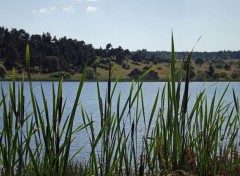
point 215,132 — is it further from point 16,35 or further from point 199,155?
point 16,35

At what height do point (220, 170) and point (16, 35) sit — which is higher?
point (16, 35)

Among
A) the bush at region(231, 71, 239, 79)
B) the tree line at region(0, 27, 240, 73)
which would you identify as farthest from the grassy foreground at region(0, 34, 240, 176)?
the bush at region(231, 71, 239, 79)

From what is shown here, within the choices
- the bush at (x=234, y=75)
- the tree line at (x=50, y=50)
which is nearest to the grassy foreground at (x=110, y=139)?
the tree line at (x=50, y=50)

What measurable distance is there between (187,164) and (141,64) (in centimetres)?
16753

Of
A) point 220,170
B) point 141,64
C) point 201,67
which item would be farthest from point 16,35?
point 220,170

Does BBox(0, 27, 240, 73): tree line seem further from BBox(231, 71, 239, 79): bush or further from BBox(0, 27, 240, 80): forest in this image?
BBox(231, 71, 239, 79): bush

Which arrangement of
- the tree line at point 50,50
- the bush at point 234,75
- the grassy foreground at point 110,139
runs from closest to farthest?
the grassy foreground at point 110,139 < the tree line at point 50,50 < the bush at point 234,75

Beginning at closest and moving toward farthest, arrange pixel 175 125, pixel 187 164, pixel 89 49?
1. pixel 175 125
2. pixel 187 164
3. pixel 89 49

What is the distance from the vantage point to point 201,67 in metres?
178

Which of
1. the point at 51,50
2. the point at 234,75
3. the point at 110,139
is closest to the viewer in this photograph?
the point at 110,139

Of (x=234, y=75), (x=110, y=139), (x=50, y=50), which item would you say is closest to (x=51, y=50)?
(x=50, y=50)

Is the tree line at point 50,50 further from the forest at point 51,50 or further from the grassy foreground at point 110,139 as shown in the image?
the grassy foreground at point 110,139

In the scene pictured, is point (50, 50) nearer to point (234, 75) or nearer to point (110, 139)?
point (234, 75)

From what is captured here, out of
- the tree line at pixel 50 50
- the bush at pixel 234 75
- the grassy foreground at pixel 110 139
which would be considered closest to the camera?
the grassy foreground at pixel 110 139
